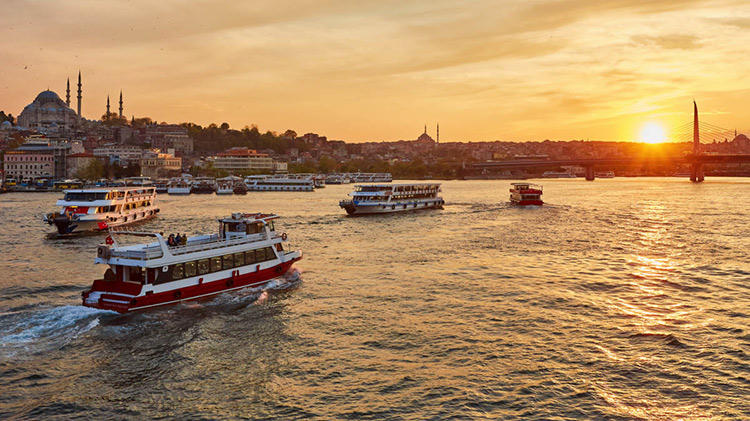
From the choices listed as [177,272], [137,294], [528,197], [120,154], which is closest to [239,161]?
[120,154]

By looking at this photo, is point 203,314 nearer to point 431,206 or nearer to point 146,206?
point 146,206

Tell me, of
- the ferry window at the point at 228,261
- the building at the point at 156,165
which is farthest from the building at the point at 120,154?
the ferry window at the point at 228,261

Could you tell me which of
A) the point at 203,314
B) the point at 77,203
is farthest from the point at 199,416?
the point at 77,203

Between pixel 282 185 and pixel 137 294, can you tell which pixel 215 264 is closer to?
pixel 137 294

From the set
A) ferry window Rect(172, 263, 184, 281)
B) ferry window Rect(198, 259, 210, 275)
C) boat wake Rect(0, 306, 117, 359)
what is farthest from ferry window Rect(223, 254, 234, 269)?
boat wake Rect(0, 306, 117, 359)

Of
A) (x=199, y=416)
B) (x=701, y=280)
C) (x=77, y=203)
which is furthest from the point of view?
(x=77, y=203)

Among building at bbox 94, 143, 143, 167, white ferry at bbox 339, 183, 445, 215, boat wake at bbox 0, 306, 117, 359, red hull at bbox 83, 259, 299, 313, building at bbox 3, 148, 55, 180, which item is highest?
building at bbox 94, 143, 143, 167

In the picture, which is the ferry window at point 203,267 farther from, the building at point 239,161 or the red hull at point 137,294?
the building at point 239,161

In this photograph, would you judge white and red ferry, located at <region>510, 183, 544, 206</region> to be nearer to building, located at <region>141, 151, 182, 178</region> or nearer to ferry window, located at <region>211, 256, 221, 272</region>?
ferry window, located at <region>211, 256, 221, 272</region>
